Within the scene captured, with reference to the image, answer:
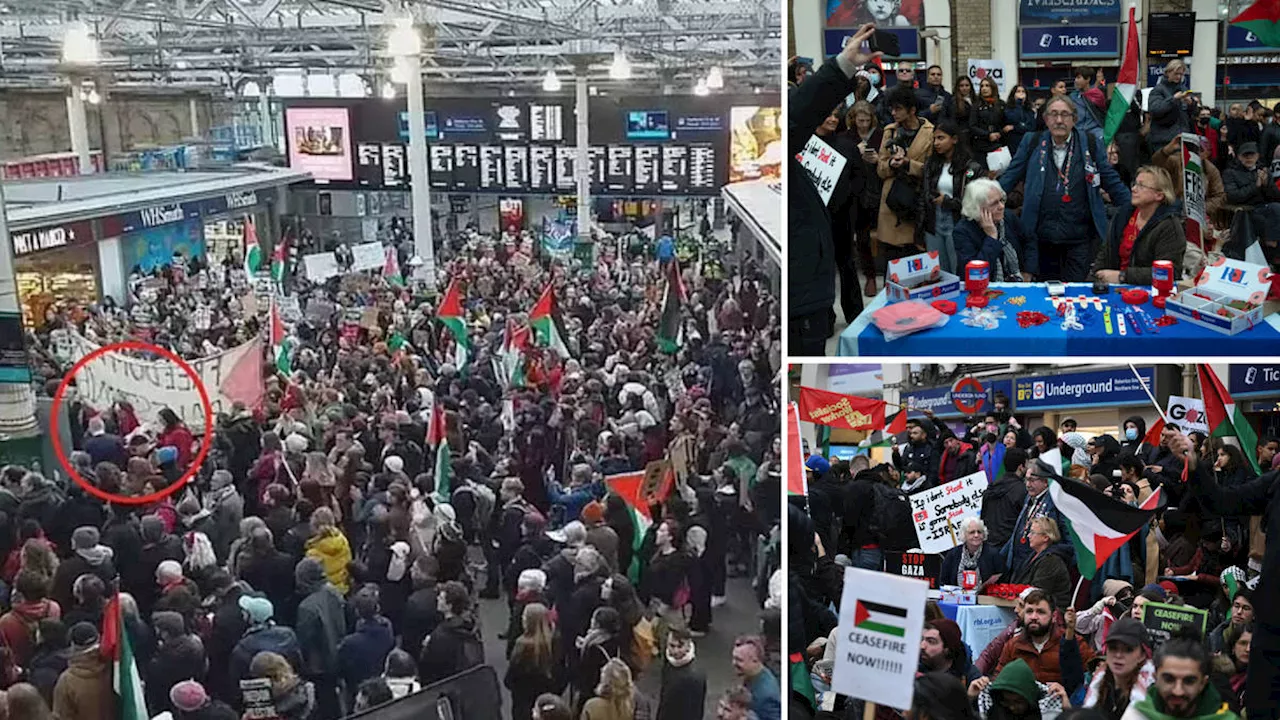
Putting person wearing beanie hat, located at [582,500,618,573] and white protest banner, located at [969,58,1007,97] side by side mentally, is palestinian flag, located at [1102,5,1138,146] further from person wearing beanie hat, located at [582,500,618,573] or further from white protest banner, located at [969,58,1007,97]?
person wearing beanie hat, located at [582,500,618,573]

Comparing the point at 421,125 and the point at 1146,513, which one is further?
the point at 421,125

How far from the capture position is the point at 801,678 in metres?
3.54

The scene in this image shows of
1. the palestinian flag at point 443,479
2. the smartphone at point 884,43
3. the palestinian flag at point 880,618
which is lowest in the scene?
the palestinian flag at point 880,618

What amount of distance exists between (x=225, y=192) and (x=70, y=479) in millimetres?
1011

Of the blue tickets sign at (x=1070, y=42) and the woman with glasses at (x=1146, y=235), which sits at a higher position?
the blue tickets sign at (x=1070, y=42)

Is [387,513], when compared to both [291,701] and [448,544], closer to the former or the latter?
[448,544]

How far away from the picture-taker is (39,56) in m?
3.49

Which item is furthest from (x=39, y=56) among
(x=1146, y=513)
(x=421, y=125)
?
(x=1146, y=513)

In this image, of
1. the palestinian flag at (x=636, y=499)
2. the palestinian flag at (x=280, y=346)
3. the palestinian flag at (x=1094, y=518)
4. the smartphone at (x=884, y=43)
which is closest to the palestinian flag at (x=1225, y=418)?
the palestinian flag at (x=1094, y=518)

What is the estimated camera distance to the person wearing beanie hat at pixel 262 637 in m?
3.59

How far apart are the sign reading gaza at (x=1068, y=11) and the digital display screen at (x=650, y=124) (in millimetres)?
1131

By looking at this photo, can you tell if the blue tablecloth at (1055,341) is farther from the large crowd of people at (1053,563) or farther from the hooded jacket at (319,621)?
the hooded jacket at (319,621)

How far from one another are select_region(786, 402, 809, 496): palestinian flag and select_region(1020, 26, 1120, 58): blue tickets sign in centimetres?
135

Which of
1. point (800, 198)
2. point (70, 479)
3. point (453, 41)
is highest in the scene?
point (453, 41)
